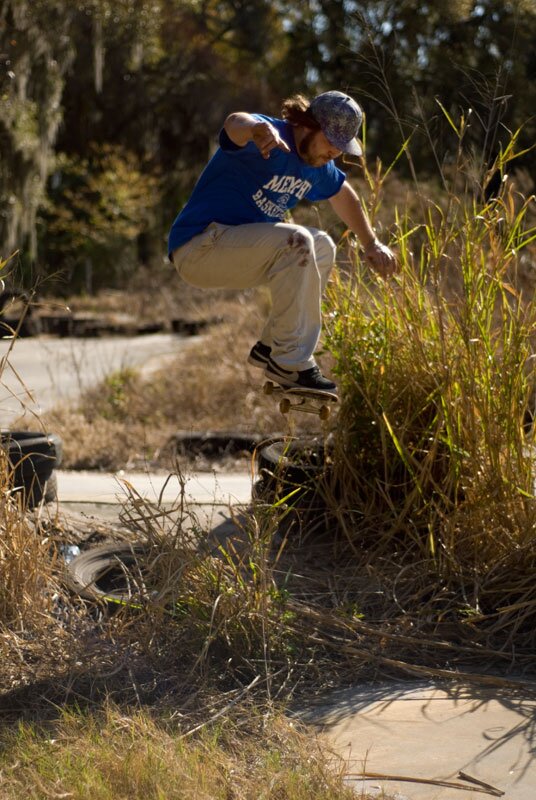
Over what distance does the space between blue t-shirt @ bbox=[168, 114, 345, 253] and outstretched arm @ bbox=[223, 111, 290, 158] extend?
191 millimetres

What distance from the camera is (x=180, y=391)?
10742 millimetres

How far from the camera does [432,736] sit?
3.60m

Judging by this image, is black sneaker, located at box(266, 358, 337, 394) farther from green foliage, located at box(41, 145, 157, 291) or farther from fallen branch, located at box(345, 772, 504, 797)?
green foliage, located at box(41, 145, 157, 291)

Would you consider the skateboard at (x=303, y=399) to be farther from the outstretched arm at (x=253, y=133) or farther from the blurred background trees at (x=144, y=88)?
the blurred background trees at (x=144, y=88)

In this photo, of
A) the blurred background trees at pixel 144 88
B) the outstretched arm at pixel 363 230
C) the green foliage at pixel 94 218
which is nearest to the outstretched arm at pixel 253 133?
the outstretched arm at pixel 363 230

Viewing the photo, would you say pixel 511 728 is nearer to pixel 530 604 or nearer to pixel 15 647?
pixel 530 604

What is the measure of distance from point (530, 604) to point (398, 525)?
813 mm

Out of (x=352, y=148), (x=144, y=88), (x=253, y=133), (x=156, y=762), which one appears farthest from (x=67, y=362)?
(x=144, y=88)

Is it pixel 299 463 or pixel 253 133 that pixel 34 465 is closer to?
pixel 299 463

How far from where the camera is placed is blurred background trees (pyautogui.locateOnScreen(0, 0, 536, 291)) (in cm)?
1627

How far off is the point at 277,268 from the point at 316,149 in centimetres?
53

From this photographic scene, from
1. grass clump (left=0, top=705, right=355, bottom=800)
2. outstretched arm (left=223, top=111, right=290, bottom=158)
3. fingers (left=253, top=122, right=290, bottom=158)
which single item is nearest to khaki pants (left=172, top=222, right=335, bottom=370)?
outstretched arm (left=223, top=111, right=290, bottom=158)

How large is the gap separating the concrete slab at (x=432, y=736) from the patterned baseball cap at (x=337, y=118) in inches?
85.1

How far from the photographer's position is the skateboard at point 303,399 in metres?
4.74
